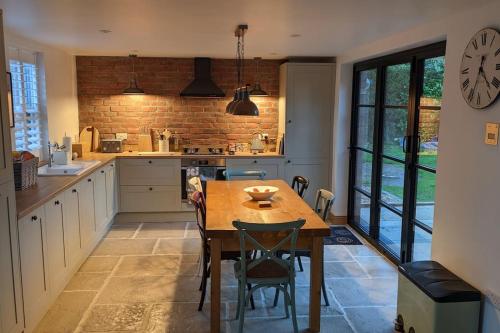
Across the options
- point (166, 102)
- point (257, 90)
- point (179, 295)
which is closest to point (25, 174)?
point (179, 295)

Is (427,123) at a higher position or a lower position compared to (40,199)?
higher

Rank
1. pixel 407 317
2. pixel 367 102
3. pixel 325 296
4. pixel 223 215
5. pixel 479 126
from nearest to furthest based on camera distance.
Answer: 1. pixel 479 126
2. pixel 407 317
3. pixel 223 215
4. pixel 325 296
5. pixel 367 102

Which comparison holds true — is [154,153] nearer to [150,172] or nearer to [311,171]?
[150,172]

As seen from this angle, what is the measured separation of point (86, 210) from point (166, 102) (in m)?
2.30

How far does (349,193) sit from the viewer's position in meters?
5.91

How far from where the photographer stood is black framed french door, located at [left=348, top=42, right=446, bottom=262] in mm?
3906

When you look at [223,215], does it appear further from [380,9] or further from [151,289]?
[380,9]

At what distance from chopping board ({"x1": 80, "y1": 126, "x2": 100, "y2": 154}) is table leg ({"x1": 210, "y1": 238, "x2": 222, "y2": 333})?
3727 millimetres

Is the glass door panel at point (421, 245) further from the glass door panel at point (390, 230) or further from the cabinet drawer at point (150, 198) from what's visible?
the cabinet drawer at point (150, 198)

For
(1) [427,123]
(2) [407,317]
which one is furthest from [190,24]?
(2) [407,317]

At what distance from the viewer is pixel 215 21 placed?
345 centimetres

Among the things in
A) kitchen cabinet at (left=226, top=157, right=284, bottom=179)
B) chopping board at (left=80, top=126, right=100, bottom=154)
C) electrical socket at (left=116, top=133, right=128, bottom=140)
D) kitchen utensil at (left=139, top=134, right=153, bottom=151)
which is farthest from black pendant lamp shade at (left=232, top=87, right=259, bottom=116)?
chopping board at (left=80, top=126, right=100, bottom=154)

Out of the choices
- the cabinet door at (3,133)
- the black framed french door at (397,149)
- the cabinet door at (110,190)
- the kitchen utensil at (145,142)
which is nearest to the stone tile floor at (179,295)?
the black framed french door at (397,149)

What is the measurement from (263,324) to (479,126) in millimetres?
1994
